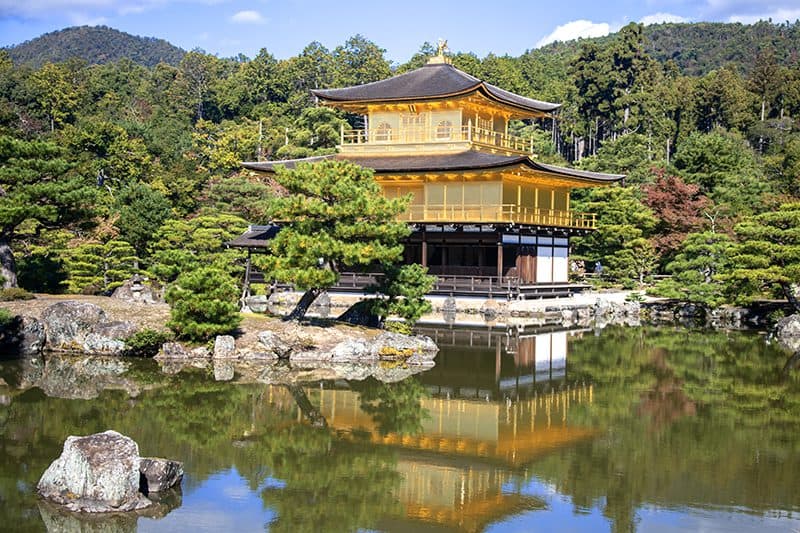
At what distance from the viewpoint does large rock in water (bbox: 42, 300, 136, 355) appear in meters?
19.4

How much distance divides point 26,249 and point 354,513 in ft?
77.8

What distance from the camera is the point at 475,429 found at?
13438 mm

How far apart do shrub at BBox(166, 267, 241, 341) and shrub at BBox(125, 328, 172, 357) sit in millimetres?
325

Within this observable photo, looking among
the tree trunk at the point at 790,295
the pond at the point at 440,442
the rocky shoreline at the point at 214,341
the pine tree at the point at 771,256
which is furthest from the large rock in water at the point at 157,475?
the tree trunk at the point at 790,295

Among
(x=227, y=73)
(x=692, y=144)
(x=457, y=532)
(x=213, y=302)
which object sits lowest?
(x=457, y=532)

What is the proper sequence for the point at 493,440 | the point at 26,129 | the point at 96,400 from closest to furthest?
the point at 493,440 → the point at 96,400 → the point at 26,129

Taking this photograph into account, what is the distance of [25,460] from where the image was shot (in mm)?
11141

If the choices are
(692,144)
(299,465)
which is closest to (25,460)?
(299,465)

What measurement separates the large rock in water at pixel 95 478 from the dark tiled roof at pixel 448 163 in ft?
67.0

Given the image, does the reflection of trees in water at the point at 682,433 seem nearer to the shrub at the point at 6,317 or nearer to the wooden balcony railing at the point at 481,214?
the wooden balcony railing at the point at 481,214

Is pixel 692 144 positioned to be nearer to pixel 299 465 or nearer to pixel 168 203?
pixel 168 203

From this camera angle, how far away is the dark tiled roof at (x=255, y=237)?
30062 millimetres

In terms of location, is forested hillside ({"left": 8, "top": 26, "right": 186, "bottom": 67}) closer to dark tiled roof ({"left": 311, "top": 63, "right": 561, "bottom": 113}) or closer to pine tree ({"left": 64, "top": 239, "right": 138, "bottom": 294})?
dark tiled roof ({"left": 311, "top": 63, "right": 561, "bottom": 113})

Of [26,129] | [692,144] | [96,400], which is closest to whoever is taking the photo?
[96,400]
